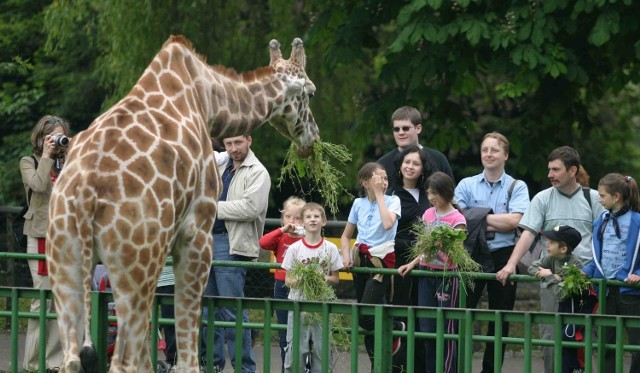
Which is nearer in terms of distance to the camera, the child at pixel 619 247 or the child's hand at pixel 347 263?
the child at pixel 619 247

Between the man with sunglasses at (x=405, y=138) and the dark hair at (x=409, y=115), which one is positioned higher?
the dark hair at (x=409, y=115)

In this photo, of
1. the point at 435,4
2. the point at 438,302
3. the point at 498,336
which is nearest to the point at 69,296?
the point at 498,336

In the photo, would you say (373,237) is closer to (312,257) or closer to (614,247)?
(312,257)

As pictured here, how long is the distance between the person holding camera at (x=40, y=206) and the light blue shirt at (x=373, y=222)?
2288 millimetres

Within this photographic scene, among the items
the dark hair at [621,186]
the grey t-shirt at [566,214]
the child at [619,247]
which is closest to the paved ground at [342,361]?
the grey t-shirt at [566,214]

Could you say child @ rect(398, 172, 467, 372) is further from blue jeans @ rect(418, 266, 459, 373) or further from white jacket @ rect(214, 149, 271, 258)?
white jacket @ rect(214, 149, 271, 258)

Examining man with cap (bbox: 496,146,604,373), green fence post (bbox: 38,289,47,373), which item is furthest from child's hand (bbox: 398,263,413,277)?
green fence post (bbox: 38,289,47,373)

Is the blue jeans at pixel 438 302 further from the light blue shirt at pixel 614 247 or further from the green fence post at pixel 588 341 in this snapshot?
the green fence post at pixel 588 341

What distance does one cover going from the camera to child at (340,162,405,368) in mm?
10648

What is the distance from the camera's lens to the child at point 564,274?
9953 millimetres

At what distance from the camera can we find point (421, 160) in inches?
433

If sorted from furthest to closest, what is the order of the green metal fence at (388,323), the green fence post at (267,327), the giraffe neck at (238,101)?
the giraffe neck at (238,101), the green fence post at (267,327), the green metal fence at (388,323)

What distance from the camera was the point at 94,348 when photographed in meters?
8.26

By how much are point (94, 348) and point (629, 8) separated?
9068 mm
